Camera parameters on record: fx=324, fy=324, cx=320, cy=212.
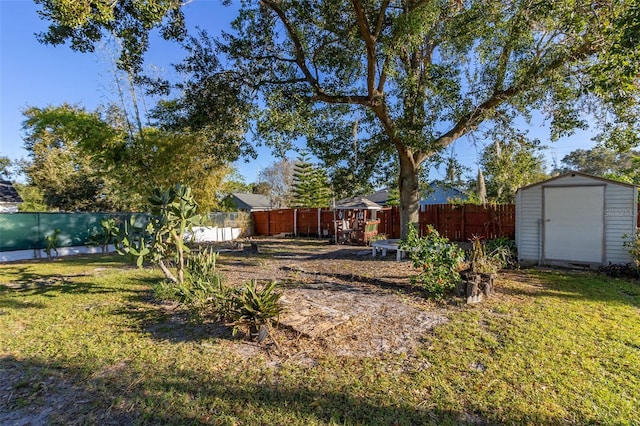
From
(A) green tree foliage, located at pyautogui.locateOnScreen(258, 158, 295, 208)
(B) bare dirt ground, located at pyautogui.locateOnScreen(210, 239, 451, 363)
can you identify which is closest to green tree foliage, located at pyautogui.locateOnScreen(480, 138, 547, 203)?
(B) bare dirt ground, located at pyautogui.locateOnScreen(210, 239, 451, 363)

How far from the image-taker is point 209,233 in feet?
54.9

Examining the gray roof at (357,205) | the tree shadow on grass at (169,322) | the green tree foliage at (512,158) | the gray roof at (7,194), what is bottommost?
the tree shadow on grass at (169,322)

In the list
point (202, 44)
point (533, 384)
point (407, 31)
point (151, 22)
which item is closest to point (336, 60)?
point (407, 31)

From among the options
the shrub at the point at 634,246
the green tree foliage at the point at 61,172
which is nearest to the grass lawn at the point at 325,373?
the shrub at the point at 634,246

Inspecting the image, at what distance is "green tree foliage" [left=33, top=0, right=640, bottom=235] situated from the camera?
6.11m

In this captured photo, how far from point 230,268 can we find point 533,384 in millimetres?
6681

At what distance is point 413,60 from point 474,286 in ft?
20.5

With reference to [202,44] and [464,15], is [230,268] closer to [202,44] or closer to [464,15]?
[202,44]

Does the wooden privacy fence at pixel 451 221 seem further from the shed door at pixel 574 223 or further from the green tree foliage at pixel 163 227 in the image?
the green tree foliage at pixel 163 227

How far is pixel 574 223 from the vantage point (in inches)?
294

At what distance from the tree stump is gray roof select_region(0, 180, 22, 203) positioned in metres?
17.9

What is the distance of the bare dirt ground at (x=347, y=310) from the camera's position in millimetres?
3432

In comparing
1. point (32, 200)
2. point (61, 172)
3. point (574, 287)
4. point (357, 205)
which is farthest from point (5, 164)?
point (574, 287)

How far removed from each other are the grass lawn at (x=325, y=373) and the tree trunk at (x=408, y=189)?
4.82 metres
